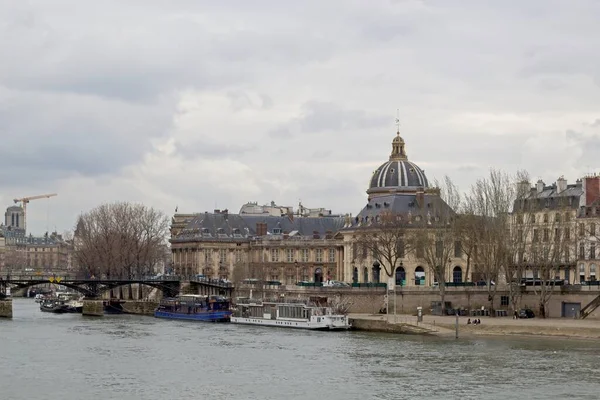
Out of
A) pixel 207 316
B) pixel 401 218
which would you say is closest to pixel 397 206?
pixel 401 218

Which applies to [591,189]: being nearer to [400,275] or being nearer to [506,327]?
[400,275]

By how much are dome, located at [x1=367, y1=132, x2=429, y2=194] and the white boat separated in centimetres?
3372

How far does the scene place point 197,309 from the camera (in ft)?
400

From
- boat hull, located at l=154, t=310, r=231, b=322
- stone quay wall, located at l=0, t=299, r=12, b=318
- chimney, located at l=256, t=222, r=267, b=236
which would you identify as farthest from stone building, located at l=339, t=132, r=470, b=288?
stone quay wall, located at l=0, t=299, r=12, b=318

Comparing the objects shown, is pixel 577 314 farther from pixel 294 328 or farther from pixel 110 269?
pixel 110 269

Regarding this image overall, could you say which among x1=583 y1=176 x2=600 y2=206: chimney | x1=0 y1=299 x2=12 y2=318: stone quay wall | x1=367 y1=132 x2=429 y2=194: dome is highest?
x1=367 y1=132 x2=429 y2=194: dome

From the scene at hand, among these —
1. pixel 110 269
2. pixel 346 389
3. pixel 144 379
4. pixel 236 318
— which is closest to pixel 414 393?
pixel 346 389

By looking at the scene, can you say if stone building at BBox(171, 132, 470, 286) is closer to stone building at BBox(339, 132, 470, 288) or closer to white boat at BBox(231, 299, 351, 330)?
stone building at BBox(339, 132, 470, 288)

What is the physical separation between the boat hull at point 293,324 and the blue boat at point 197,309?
12.6 feet

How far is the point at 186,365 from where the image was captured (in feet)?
244

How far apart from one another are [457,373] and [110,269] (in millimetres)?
90977

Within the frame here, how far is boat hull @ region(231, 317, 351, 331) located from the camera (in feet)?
332

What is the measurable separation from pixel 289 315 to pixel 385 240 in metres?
15.8

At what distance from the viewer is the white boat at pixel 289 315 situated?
102 meters
